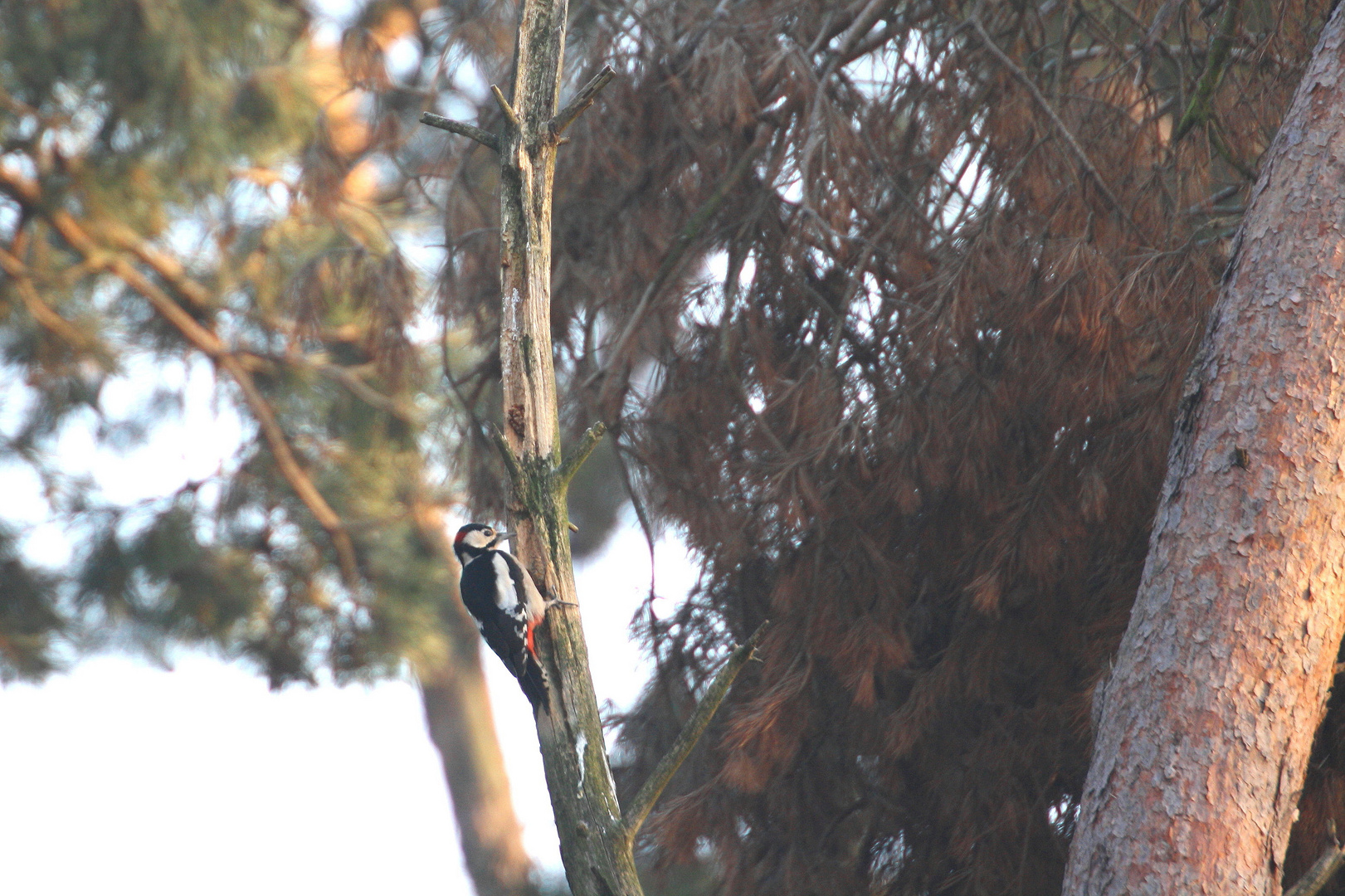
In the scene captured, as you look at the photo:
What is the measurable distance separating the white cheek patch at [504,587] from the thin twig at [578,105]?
117 cm

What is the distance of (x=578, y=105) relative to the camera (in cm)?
227

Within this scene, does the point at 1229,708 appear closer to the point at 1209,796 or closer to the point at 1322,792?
the point at 1209,796

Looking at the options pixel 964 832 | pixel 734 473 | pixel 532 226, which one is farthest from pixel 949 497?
pixel 532 226

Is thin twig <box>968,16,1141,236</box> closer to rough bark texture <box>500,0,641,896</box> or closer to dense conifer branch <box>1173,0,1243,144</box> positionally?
dense conifer branch <box>1173,0,1243,144</box>

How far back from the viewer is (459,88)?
11.3ft

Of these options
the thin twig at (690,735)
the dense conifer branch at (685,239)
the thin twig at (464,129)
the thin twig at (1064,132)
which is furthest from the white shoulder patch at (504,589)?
the thin twig at (1064,132)

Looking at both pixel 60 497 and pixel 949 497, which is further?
pixel 60 497

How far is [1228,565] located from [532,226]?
142 cm

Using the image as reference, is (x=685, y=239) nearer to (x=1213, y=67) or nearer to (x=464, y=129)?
(x=464, y=129)

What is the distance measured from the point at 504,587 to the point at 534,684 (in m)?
0.64

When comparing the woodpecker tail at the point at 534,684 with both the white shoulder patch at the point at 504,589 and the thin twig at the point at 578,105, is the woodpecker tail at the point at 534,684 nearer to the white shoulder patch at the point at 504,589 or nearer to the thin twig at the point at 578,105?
the white shoulder patch at the point at 504,589

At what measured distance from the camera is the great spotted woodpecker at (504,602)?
2373 millimetres

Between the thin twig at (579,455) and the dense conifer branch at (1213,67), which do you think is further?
the dense conifer branch at (1213,67)

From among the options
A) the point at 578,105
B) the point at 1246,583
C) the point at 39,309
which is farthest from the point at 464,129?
the point at 39,309
